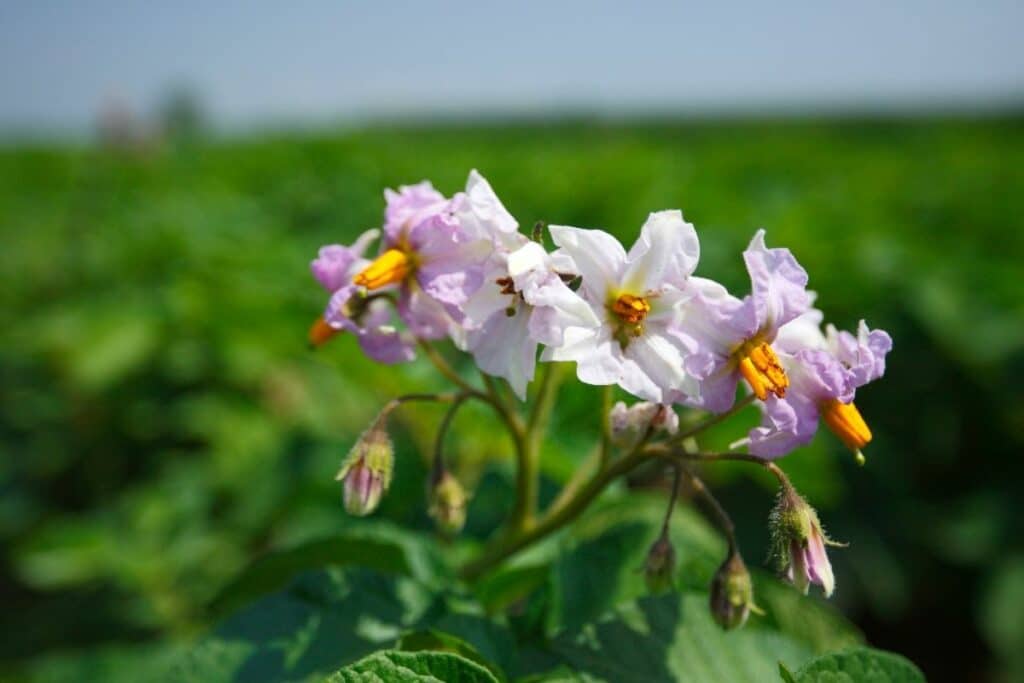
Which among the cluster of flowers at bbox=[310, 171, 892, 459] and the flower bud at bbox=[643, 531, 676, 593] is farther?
the flower bud at bbox=[643, 531, 676, 593]

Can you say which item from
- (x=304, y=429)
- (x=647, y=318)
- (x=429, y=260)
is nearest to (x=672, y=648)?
(x=647, y=318)

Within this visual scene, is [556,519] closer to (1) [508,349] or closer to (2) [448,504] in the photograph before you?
(2) [448,504]

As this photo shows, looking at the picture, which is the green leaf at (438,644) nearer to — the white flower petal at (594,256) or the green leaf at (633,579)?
the green leaf at (633,579)

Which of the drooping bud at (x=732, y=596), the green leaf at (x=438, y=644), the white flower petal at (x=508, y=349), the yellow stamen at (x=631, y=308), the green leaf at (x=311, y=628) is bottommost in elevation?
the green leaf at (x=311, y=628)

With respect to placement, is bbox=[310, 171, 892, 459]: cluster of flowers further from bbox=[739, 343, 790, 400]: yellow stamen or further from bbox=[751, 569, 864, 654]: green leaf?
bbox=[751, 569, 864, 654]: green leaf

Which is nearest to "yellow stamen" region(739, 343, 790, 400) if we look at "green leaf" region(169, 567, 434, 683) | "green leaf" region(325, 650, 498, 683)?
"green leaf" region(325, 650, 498, 683)

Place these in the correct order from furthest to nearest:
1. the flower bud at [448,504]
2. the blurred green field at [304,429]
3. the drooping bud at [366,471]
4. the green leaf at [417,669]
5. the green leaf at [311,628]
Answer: the blurred green field at [304,429] < the flower bud at [448,504] < the drooping bud at [366,471] < the green leaf at [311,628] < the green leaf at [417,669]

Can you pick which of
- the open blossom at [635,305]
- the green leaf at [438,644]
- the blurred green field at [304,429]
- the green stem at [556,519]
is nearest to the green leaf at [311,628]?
the green leaf at [438,644]
